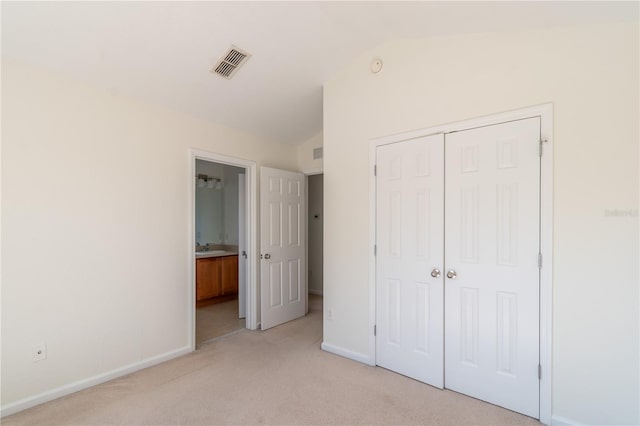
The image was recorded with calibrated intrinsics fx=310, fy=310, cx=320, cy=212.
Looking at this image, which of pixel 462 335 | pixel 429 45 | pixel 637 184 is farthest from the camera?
pixel 429 45

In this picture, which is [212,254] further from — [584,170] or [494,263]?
[584,170]

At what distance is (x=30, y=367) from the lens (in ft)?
7.46

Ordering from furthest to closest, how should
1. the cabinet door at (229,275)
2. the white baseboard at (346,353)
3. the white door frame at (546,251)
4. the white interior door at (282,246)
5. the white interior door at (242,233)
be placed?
the cabinet door at (229,275), the white interior door at (242,233), the white interior door at (282,246), the white baseboard at (346,353), the white door frame at (546,251)

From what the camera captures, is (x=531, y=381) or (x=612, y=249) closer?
(x=612, y=249)

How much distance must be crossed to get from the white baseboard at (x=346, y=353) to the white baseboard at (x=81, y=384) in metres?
1.46

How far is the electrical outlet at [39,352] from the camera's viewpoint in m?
2.30

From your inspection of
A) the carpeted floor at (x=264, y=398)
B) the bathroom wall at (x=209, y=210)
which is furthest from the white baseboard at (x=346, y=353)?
the bathroom wall at (x=209, y=210)

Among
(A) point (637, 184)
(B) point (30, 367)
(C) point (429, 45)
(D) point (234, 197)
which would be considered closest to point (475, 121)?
(C) point (429, 45)

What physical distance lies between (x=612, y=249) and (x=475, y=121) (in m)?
1.20

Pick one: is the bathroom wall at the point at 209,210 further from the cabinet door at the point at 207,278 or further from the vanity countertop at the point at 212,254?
the cabinet door at the point at 207,278

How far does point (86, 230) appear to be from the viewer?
254cm

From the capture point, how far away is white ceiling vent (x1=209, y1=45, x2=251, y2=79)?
2.58m

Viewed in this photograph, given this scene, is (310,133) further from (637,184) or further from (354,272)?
(637,184)

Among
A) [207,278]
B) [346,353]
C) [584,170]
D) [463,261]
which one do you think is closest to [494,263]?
[463,261]
